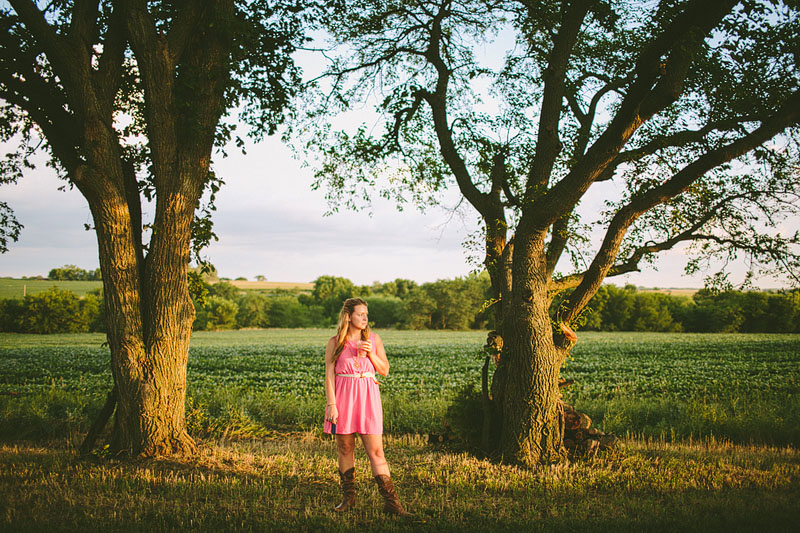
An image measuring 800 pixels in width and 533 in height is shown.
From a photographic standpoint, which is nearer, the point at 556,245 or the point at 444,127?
the point at 556,245

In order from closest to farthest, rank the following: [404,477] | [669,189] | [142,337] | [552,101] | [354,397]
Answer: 1. [354,397]
2. [404,477]
3. [669,189]
4. [142,337]
5. [552,101]

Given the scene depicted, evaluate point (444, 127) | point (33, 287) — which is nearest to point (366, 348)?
point (444, 127)

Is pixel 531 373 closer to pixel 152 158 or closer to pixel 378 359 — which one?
pixel 378 359

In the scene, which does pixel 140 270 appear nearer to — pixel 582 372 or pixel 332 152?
pixel 332 152

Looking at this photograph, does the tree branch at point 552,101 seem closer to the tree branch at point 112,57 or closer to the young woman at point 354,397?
the young woman at point 354,397

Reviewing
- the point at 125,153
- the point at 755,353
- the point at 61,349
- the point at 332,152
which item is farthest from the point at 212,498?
the point at 755,353

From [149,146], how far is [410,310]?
254ft

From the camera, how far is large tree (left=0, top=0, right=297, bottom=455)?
6.67 metres

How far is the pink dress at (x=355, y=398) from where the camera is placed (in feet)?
15.5

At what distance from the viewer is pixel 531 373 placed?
6926 mm

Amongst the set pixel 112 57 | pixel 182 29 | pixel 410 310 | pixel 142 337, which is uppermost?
pixel 182 29

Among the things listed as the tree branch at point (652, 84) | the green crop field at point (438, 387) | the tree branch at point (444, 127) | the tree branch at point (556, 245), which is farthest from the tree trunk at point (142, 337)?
the tree branch at point (556, 245)

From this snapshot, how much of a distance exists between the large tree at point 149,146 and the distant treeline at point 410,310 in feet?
73.3

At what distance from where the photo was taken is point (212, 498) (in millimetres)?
5168
